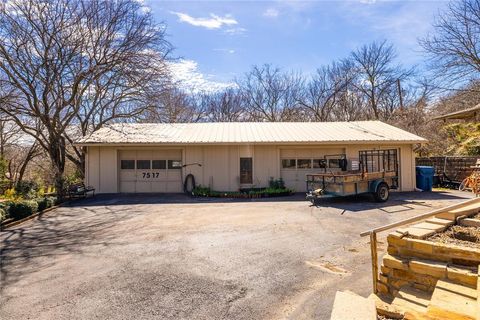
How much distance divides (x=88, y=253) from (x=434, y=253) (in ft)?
19.5

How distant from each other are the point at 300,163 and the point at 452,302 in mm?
12700

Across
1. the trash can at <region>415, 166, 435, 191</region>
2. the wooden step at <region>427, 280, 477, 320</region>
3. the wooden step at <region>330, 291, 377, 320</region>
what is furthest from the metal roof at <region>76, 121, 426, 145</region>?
the wooden step at <region>427, 280, 477, 320</region>

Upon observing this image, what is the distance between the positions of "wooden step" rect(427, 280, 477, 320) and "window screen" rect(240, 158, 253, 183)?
12.1 m

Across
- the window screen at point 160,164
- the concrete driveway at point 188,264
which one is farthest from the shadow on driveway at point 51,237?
the window screen at point 160,164

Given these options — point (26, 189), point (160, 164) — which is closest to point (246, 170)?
point (160, 164)

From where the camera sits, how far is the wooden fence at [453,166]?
49.5 feet

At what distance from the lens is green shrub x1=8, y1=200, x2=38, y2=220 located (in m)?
9.40

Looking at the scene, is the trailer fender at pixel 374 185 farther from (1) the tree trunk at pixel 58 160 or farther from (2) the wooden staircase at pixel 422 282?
(1) the tree trunk at pixel 58 160

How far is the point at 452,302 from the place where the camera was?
275 centimetres

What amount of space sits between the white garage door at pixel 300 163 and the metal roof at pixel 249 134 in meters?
0.77

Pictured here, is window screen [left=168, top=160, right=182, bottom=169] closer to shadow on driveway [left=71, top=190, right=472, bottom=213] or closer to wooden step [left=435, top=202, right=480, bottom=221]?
shadow on driveway [left=71, top=190, right=472, bottom=213]

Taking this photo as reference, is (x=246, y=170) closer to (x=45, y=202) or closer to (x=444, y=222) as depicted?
(x=45, y=202)

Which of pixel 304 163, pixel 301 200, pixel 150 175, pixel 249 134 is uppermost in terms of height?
pixel 249 134

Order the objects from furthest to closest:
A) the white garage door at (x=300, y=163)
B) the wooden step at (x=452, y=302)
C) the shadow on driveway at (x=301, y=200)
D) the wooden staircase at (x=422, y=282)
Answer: the white garage door at (x=300, y=163), the shadow on driveway at (x=301, y=200), the wooden staircase at (x=422, y=282), the wooden step at (x=452, y=302)
